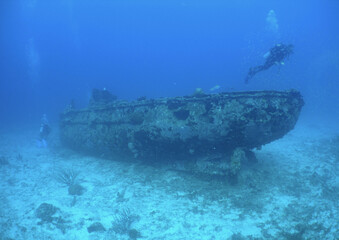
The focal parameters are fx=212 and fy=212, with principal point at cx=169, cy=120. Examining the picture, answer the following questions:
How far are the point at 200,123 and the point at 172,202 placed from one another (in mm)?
2500

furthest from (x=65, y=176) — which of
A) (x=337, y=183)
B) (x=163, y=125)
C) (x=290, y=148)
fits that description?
(x=290, y=148)

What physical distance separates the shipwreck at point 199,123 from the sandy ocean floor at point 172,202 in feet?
2.87

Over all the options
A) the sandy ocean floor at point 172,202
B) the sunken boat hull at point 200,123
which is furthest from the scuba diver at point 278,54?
the sandy ocean floor at point 172,202

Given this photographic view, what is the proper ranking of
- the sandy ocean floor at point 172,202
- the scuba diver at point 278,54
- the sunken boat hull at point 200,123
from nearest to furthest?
the sandy ocean floor at point 172,202 < the sunken boat hull at point 200,123 < the scuba diver at point 278,54

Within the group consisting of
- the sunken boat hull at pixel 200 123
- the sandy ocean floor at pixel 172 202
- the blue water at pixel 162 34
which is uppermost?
the blue water at pixel 162 34

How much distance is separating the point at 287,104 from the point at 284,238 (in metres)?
3.75

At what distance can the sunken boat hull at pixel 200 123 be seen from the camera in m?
6.29

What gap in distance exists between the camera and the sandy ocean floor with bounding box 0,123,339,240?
A: 486cm

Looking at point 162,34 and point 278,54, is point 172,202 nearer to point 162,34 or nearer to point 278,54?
point 278,54

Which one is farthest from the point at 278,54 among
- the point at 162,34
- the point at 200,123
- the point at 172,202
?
the point at 162,34

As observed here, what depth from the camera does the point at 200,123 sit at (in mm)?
6723

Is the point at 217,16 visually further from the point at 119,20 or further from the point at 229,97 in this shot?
the point at 229,97

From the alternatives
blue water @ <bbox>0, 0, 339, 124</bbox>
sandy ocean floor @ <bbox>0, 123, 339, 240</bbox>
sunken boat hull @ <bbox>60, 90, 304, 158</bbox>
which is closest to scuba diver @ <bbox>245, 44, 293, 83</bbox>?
sunken boat hull @ <bbox>60, 90, 304, 158</bbox>

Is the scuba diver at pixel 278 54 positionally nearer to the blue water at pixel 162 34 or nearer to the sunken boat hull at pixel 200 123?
the sunken boat hull at pixel 200 123
